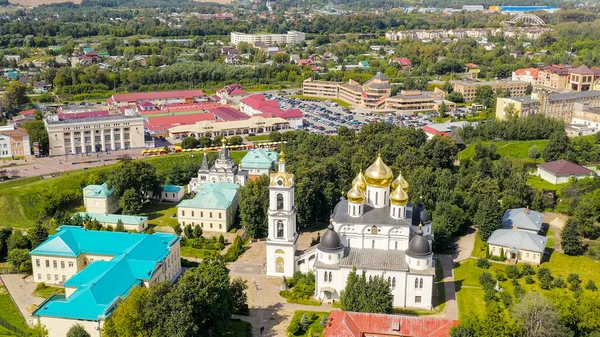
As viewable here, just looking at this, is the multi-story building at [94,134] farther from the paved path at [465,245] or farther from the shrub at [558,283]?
the shrub at [558,283]

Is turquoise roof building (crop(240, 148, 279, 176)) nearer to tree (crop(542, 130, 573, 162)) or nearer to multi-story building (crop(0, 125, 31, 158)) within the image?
multi-story building (crop(0, 125, 31, 158))

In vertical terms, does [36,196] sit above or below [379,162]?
below

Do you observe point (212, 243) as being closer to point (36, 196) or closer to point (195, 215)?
point (195, 215)

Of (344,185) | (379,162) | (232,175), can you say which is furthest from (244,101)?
(379,162)

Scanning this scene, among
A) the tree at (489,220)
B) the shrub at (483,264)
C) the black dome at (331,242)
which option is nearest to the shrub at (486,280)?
the shrub at (483,264)

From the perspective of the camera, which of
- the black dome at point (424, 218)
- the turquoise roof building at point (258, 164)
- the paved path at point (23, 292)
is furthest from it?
the turquoise roof building at point (258, 164)

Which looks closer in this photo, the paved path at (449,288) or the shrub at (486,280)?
the paved path at (449,288)
